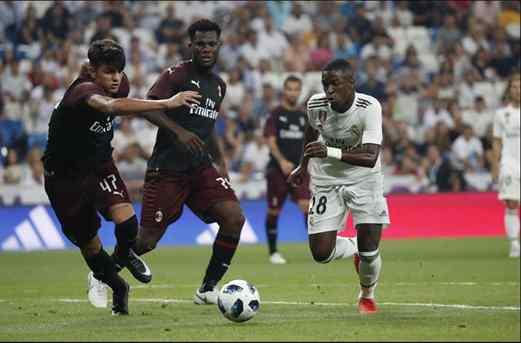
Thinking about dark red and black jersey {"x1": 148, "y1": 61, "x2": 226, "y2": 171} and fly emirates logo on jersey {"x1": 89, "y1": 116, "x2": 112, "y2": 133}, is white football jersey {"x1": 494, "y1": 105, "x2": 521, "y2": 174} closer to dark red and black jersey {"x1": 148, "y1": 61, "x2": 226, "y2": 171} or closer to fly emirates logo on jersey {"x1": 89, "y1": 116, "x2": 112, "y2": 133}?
dark red and black jersey {"x1": 148, "y1": 61, "x2": 226, "y2": 171}

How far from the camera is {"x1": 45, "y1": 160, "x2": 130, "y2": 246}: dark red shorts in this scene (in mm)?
10695

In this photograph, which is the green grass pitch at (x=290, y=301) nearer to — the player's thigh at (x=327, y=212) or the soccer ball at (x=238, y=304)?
the soccer ball at (x=238, y=304)

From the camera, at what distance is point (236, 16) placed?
26609 millimetres

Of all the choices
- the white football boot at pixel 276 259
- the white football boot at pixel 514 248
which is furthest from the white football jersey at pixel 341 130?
the white football boot at pixel 514 248

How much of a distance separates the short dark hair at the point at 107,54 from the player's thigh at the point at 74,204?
1065 mm

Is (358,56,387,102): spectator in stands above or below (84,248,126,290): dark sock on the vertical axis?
below

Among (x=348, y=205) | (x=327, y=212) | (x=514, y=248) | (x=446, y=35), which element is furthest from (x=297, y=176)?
(x=446, y=35)

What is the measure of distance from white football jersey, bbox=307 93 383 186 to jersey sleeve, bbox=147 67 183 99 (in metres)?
1.46

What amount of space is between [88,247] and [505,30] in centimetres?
1997

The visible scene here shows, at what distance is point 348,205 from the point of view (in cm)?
Answer: 1119

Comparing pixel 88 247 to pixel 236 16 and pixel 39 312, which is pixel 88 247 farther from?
pixel 236 16

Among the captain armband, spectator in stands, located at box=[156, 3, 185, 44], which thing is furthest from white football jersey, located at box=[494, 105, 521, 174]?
spectator in stands, located at box=[156, 3, 185, 44]

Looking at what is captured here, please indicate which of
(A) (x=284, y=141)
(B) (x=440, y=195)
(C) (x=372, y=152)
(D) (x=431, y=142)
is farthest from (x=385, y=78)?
(C) (x=372, y=152)

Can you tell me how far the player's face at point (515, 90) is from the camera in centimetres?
1817
